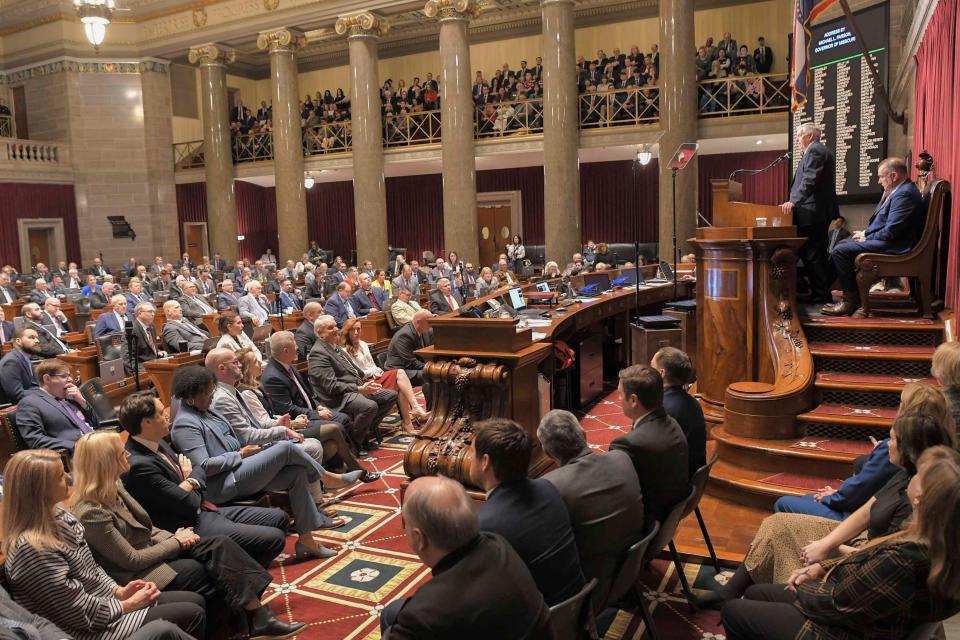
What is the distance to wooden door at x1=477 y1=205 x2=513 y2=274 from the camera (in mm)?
21625

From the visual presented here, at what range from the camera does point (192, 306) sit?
10820mm

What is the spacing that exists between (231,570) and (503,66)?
61.9 feet

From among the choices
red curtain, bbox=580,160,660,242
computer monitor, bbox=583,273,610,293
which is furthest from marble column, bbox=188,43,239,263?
computer monitor, bbox=583,273,610,293

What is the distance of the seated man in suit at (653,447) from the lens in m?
3.22

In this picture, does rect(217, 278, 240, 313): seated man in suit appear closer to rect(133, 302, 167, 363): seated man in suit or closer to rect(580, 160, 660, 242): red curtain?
rect(133, 302, 167, 363): seated man in suit

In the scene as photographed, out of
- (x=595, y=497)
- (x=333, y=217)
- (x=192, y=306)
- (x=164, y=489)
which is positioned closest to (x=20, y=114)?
(x=333, y=217)

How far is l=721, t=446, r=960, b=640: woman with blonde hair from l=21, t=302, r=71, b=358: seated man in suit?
302 inches

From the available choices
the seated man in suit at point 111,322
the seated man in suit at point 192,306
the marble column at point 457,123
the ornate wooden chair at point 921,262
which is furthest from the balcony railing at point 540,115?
the seated man in suit at point 111,322

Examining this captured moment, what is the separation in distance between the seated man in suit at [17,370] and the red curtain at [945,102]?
22.5ft

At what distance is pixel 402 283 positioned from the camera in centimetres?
1196

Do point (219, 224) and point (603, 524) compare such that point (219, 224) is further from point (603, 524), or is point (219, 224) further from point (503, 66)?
point (603, 524)

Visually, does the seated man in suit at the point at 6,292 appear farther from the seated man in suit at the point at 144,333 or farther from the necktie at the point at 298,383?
the necktie at the point at 298,383

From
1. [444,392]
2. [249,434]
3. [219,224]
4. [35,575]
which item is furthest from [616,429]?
[219,224]

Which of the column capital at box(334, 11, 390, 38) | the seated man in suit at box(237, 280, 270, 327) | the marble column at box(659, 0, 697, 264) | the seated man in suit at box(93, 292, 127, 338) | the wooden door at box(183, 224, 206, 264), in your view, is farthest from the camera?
the wooden door at box(183, 224, 206, 264)
